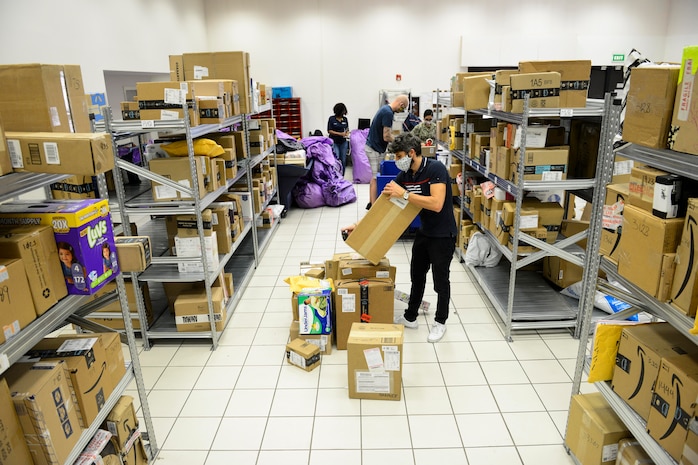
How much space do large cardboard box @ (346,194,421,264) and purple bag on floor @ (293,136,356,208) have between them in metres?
4.48

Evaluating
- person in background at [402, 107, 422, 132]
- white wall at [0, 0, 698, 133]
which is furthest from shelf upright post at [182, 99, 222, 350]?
white wall at [0, 0, 698, 133]

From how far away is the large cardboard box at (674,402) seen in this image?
1775mm

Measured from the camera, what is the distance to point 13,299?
171 cm

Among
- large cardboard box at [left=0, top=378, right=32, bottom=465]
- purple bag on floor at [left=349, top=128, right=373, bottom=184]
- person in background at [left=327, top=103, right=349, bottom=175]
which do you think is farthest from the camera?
purple bag on floor at [left=349, top=128, right=373, bottom=184]

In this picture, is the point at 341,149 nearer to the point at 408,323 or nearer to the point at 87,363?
the point at 408,323

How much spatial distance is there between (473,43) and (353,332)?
983 cm

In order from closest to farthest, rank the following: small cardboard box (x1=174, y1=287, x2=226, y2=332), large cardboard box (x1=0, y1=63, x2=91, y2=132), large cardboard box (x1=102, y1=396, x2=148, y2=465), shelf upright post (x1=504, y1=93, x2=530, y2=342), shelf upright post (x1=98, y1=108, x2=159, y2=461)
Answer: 1. large cardboard box (x1=0, y1=63, x2=91, y2=132)
2. large cardboard box (x1=102, y1=396, x2=148, y2=465)
3. shelf upright post (x1=98, y1=108, x2=159, y2=461)
4. shelf upright post (x1=504, y1=93, x2=530, y2=342)
5. small cardboard box (x1=174, y1=287, x2=226, y2=332)

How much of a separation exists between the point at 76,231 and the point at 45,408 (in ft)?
2.26

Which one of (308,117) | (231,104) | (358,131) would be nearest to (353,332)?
(231,104)

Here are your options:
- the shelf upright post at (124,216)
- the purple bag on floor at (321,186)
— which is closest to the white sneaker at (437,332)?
the shelf upright post at (124,216)

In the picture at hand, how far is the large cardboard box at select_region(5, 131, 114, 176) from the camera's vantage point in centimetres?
177

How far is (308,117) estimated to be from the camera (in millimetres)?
11938

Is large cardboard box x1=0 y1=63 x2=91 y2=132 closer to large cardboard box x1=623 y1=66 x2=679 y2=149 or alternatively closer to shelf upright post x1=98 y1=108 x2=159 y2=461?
shelf upright post x1=98 y1=108 x2=159 y2=461

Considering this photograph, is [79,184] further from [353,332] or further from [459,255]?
Result: [459,255]
